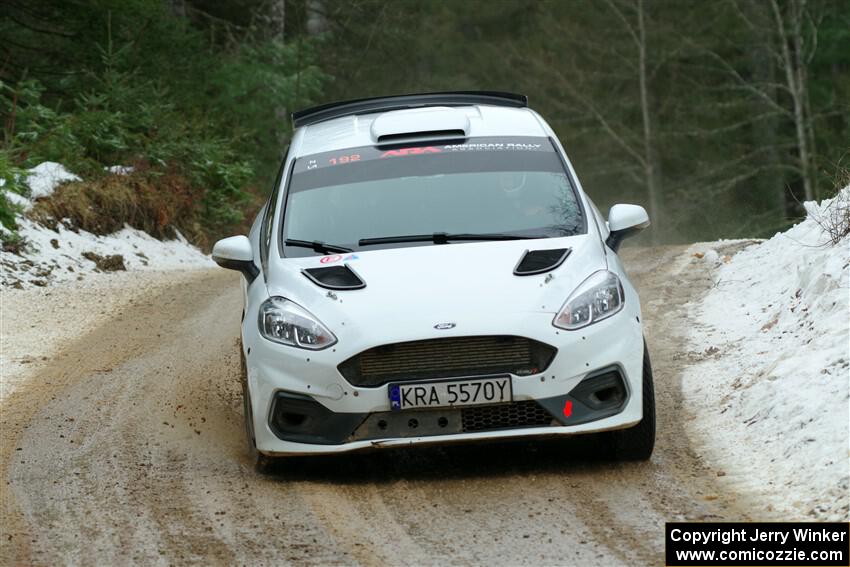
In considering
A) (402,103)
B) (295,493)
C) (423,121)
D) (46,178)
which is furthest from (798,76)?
(295,493)

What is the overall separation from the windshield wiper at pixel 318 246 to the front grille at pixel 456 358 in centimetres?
96

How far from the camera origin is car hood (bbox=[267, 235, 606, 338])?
614cm

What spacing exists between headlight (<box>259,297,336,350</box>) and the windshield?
0.57m

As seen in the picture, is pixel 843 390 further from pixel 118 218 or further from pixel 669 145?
pixel 669 145

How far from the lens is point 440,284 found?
630cm

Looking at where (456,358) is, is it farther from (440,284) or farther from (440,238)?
(440,238)

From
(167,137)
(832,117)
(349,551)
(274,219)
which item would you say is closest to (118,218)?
(167,137)

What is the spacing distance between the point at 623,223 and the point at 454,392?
62.7 inches

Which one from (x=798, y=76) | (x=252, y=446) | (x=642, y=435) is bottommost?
(x=798, y=76)

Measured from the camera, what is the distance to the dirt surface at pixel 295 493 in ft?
17.4

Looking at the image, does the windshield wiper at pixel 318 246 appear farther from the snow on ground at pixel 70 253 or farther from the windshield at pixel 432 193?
the snow on ground at pixel 70 253

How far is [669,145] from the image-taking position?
3938 cm

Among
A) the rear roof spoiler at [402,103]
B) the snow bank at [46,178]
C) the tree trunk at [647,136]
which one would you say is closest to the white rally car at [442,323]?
the rear roof spoiler at [402,103]

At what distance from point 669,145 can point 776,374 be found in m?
33.1
